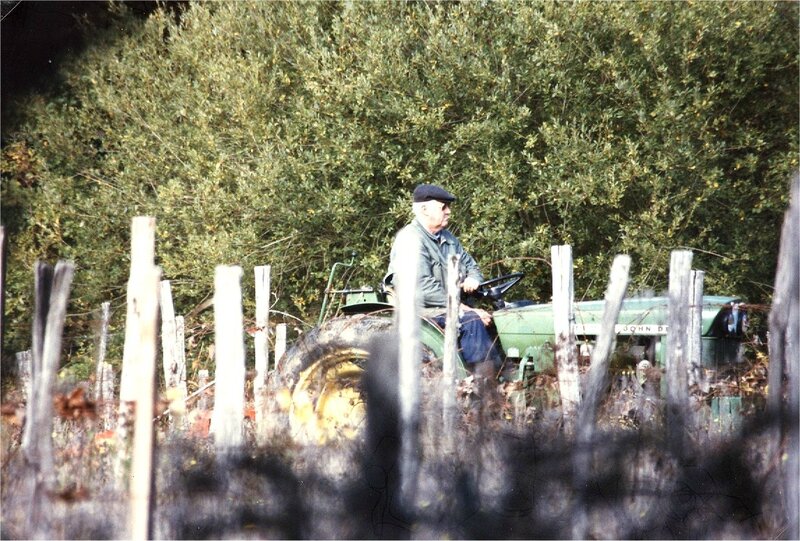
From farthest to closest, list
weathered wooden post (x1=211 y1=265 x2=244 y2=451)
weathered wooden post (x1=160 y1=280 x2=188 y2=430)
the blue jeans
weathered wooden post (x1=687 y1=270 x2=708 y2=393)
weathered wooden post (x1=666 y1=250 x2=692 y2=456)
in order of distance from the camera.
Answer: weathered wooden post (x1=160 y1=280 x2=188 y2=430), the blue jeans, weathered wooden post (x1=687 y1=270 x2=708 y2=393), weathered wooden post (x1=666 y1=250 x2=692 y2=456), weathered wooden post (x1=211 y1=265 x2=244 y2=451)

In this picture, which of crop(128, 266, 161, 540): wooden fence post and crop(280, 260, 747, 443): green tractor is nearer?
crop(128, 266, 161, 540): wooden fence post

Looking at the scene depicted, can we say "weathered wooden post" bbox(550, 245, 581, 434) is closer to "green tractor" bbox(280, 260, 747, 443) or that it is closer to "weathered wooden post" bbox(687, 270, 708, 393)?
"green tractor" bbox(280, 260, 747, 443)

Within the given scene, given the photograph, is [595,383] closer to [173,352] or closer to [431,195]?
[431,195]

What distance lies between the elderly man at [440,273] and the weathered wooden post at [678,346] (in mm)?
834

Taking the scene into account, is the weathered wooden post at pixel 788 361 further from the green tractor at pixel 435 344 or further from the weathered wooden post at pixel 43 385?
the weathered wooden post at pixel 43 385

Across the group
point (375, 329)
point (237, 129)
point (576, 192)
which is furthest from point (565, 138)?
point (375, 329)

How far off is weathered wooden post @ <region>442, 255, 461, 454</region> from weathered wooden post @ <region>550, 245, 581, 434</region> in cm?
50

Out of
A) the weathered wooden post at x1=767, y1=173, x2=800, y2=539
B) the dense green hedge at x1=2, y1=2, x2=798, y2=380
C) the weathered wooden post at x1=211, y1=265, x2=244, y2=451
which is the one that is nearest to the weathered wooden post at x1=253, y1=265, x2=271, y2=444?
the weathered wooden post at x1=211, y1=265, x2=244, y2=451

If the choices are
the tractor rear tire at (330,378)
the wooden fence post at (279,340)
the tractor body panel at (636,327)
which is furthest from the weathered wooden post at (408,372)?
the wooden fence post at (279,340)

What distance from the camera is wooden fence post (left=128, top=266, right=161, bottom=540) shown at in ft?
10.9

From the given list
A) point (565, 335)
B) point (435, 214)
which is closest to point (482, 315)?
point (435, 214)

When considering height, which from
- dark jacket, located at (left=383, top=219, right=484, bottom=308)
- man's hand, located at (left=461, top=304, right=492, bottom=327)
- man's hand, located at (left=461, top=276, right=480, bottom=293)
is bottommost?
man's hand, located at (left=461, top=304, right=492, bottom=327)

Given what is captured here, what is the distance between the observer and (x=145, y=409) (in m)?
3.37

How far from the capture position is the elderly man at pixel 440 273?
18.7 feet
